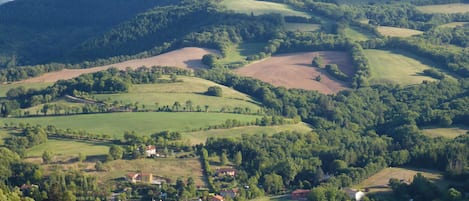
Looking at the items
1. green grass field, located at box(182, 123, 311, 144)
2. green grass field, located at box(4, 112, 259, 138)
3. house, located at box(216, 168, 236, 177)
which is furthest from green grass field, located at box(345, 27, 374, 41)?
house, located at box(216, 168, 236, 177)

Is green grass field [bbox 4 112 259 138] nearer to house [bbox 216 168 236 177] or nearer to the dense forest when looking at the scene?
the dense forest

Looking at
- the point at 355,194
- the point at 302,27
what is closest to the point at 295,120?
the point at 355,194

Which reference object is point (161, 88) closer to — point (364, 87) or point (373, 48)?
point (364, 87)

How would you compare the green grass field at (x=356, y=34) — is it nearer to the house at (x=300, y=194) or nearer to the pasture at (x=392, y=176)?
the pasture at (x=392, y=176)

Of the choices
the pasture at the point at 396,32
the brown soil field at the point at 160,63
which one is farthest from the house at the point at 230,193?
the pasture at the point at 396,32

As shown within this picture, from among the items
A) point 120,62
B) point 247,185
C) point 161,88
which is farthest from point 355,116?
point 120,62

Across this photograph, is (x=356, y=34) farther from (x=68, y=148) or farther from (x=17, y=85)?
(x=68, y=148)
